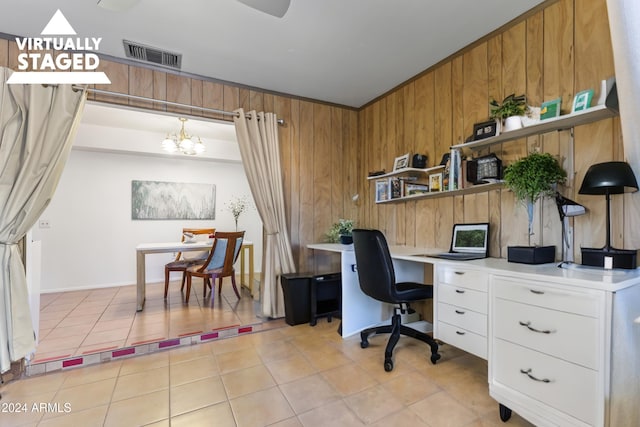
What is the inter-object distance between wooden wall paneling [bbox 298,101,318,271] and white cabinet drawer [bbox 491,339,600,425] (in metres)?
2.12

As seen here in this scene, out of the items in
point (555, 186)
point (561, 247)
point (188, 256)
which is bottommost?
point (188, 256)

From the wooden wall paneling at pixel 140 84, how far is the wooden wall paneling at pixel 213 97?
0.46 m

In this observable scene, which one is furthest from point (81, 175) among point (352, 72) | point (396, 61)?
point (396, 61)

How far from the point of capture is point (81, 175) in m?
4.29

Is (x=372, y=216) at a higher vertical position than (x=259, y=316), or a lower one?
higher

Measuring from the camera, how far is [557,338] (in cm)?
126

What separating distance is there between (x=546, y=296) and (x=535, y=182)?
28.1 inches

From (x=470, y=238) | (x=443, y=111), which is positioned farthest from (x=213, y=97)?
(x=470, y=238)

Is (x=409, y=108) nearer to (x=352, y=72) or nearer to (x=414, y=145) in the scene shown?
(x=414, y=145)

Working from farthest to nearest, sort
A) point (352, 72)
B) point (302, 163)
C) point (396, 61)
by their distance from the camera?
point (302, 163) < point (352, 72) < point (396, 61)

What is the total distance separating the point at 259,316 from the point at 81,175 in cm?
364

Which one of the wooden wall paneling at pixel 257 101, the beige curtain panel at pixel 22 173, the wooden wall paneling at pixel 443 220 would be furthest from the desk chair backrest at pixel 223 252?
the wooden wall paneling at pixel 443 220

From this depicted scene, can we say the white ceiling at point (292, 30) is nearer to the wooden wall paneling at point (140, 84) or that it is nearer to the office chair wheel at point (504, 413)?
the wooden wall paneling at point (140, 84)

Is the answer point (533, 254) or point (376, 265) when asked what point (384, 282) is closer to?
point (376, 265)
